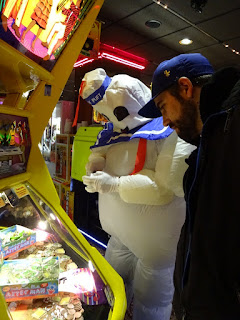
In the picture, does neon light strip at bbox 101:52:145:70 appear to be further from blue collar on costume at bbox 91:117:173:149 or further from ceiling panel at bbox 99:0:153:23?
blue collar on costume at bbox 91:117:173:149

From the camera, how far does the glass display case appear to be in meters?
1.06

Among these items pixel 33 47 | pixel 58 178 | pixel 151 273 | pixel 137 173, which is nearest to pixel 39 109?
pixel 33 47

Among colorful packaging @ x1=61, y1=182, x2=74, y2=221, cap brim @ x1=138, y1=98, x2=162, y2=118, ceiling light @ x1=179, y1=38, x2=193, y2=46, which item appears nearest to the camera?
cap brim @ x1=138, y1=98, x2=162, y2=118

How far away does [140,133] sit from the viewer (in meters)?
1.71

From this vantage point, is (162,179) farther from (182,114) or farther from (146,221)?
(182,114)

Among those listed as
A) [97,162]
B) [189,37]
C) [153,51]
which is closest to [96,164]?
[97,162]

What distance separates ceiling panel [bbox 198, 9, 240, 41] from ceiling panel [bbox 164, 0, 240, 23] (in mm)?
138

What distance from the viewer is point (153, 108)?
1.49 metres

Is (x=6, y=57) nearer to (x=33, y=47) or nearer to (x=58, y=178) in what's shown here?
(x=33, y=47)

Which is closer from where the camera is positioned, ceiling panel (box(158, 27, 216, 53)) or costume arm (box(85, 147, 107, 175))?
costume arm (box(85, 147, 107, 175))

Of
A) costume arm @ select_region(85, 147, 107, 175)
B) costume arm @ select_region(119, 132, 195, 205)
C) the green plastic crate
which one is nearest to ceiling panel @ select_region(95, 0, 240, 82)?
the green plastic crate

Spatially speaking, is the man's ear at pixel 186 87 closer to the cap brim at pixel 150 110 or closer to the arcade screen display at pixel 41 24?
the cap brim at pixel 150 110

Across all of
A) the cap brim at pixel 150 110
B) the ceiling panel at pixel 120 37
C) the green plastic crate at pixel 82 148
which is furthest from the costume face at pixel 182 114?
the ceiling panel at pixel 120 37

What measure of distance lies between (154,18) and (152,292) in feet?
11.8
